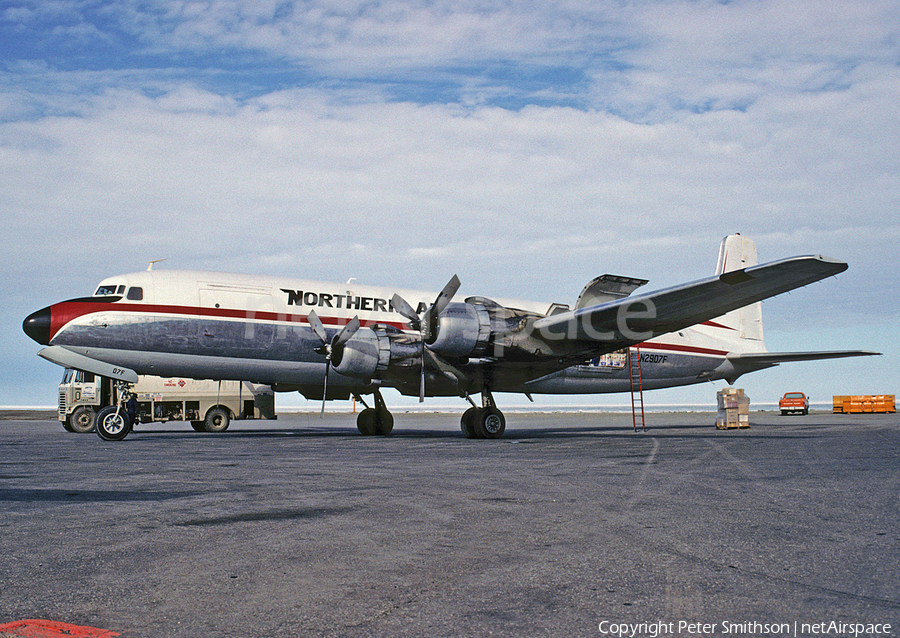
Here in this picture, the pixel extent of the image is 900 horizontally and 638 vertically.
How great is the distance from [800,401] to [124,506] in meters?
53.7

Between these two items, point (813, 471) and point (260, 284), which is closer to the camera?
point (813, 471)

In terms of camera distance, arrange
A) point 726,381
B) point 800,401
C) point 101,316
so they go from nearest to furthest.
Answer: point 101,316, point 726,381, point 800,401

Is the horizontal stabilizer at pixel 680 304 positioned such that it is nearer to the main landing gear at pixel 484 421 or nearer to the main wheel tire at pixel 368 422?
the main landing gear at pixel 484 421

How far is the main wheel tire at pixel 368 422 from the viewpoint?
23.4 metres

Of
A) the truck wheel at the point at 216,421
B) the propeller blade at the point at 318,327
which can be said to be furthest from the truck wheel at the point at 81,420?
the propeller blade at the point at 318,327

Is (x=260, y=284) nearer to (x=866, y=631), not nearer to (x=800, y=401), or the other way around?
(x=866, y=631)

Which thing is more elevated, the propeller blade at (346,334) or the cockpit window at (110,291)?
the cockpit window at (110,291)

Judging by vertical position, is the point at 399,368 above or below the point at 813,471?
above

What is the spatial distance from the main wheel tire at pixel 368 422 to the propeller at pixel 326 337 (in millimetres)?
3474

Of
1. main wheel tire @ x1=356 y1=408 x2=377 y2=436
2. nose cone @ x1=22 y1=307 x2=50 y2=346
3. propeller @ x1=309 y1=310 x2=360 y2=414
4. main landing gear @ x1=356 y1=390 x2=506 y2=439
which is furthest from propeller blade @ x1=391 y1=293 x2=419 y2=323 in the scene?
nose cone @ x1=22 y1=307 x2=50 y2=346

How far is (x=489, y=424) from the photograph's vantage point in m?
19.5

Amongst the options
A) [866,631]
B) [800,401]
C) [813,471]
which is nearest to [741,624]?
[866,631]

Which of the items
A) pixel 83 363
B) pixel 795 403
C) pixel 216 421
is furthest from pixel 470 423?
Answer: pixel 795 403

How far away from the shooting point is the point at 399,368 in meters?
19.2
